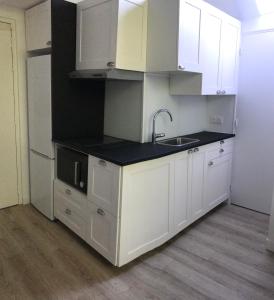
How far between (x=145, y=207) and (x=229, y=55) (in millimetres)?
1918

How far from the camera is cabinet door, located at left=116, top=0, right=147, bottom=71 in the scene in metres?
2.23

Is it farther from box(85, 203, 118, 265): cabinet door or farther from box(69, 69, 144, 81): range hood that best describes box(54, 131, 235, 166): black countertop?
box(69, 69, 144, 81): range hood

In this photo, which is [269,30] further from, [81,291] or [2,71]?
[81,291]

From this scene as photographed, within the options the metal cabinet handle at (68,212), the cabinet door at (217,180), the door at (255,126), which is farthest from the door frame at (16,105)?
the door at (255,126)

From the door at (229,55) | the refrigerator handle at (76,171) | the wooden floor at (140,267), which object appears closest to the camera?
the wooden floor at (140,267)

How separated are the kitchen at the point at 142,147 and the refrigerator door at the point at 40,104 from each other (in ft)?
0.06

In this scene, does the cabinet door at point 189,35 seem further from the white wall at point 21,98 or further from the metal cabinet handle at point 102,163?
the white wall at point 21,98

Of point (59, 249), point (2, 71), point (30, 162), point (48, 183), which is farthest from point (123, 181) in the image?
point (2, 71)

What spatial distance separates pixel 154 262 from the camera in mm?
2230

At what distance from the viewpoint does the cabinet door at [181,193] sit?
245 cm

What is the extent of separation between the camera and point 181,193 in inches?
100

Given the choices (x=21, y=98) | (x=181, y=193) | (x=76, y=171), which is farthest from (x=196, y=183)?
(x=21, y=98)

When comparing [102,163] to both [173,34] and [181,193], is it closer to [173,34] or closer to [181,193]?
[181,193]

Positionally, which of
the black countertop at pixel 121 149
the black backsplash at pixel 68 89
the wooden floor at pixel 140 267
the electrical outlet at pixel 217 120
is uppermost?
the black backsplash at pixel 68 89
